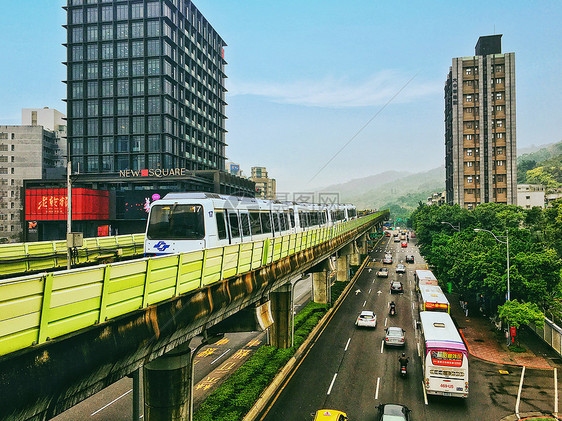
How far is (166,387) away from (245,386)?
27.6 ft

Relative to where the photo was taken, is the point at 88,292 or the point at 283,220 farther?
the point at 283,220

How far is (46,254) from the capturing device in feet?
66.7

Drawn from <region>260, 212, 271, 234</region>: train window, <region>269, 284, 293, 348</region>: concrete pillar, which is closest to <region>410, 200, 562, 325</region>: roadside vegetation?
<region>269, 284, 293, 348</region>: concrete pillar

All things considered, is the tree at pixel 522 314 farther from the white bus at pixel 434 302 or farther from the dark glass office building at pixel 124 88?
the dark glass office building at pixel 124 88

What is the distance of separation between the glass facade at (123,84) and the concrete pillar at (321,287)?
2102 inches

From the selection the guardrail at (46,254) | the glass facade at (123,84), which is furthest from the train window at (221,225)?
the glass facade at (123,84)

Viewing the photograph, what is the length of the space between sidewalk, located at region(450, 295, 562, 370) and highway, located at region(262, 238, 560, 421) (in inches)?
54.9

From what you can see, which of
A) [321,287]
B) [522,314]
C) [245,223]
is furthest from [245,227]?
[522,314]

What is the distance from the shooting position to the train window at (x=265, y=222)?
26375 mm

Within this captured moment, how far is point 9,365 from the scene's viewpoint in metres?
→ 6.07

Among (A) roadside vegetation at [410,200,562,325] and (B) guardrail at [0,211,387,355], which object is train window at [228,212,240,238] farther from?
(A) roadside vegetation at [410,200,562,325]

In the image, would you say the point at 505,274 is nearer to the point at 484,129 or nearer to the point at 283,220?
the point at 283,220

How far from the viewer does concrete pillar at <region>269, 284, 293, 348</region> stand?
26875 mm

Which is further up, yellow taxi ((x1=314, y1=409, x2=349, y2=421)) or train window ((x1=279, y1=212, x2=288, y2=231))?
train window ((x1=279, y1=212, x2=288, y2=231))
